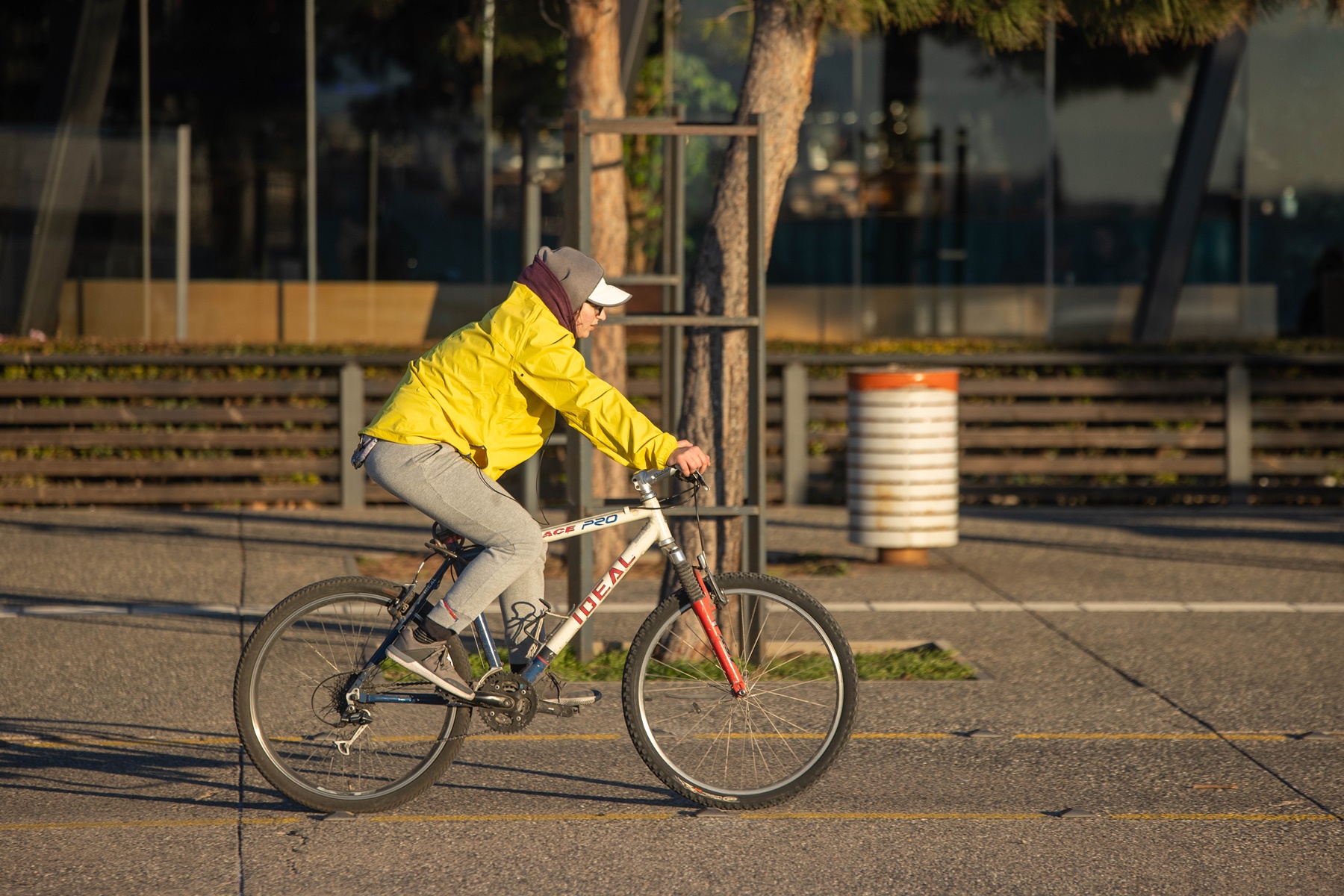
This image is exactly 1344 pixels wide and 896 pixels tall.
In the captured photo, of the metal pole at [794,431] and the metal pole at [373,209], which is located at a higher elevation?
the metal pole at [373,209]

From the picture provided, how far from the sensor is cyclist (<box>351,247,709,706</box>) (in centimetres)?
473

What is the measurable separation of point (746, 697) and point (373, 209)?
14005mm

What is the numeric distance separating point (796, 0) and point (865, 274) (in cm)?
1252

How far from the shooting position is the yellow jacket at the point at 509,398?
468 centimetres

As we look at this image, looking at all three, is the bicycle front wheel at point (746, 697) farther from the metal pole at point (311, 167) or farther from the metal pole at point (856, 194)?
the metal pole at point (856, 194)

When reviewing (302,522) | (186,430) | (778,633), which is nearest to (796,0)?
(778,633)

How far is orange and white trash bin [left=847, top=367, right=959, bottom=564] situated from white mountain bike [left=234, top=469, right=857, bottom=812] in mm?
4803

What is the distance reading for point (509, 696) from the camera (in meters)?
4.89

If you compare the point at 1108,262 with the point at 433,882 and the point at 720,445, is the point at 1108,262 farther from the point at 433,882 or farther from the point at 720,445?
the point at 433,882

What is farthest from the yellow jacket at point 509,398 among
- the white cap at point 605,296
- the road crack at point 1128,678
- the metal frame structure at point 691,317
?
the road crack at point 1128,678

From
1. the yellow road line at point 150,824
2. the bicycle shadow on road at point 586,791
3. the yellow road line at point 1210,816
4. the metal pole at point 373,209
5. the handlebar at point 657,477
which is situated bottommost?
the yellow road line at point 1210,816

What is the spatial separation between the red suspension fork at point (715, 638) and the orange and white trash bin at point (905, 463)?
482 centimetres

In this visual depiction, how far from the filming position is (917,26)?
7609 mm

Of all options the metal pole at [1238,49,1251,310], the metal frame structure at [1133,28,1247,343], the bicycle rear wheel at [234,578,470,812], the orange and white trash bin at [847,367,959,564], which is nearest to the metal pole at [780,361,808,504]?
the orange and white trash bin at [847,367,959,564]
